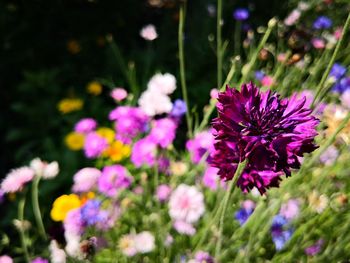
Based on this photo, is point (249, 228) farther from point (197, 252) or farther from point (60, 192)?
point (60, 192)

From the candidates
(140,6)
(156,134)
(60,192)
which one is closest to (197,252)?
(156,134)

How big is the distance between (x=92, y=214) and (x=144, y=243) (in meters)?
0.15

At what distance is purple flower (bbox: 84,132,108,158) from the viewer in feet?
4.85

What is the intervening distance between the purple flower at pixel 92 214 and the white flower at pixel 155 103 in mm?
334

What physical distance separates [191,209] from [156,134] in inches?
11.4

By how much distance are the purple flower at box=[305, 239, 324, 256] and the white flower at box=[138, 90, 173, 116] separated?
0.56 meters

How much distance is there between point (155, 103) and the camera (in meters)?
1.37

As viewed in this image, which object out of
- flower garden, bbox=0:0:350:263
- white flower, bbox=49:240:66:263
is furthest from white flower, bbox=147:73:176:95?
white flower, bbox=49:240:66:263

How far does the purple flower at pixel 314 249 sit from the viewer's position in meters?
1.22

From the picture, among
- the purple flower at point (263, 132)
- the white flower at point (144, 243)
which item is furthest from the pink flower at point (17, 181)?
the purple flower at point (263, 132)

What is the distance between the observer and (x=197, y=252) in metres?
1.07

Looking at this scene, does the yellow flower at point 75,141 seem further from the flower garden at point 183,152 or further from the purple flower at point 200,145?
the purple flower at point 200,145

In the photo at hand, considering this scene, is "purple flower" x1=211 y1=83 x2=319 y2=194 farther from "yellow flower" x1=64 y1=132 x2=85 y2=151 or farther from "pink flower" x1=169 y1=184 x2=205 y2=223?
"yellow flower" x1=64 y1=132 x2=85 y2=151

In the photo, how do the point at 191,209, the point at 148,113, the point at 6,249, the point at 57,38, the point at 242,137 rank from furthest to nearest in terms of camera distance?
1. the point at 57,38
2. the point at 6,249
3. the point at 148,113
4. the point at 191,209
5. the point at 242,137
